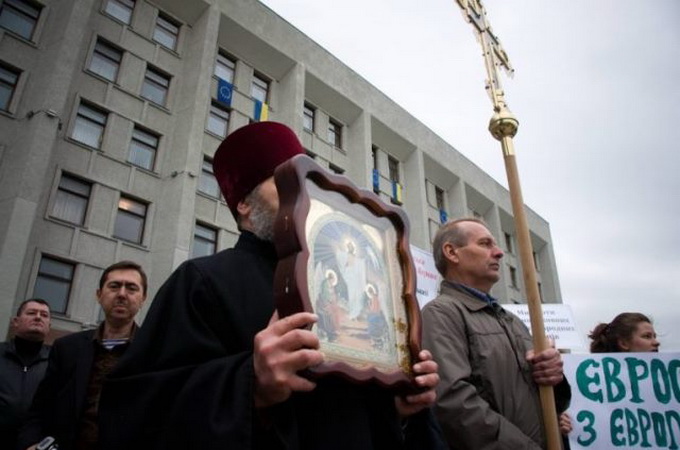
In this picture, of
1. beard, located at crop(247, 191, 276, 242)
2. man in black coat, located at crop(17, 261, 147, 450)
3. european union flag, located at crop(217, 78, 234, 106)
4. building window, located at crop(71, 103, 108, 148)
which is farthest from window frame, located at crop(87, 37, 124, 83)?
beard, located at crop(247, 191, 276, 242)

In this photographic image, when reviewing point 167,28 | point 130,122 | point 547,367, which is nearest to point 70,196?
point 130,122

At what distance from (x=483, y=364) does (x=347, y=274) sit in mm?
1251

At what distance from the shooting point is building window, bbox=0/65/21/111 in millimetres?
12430

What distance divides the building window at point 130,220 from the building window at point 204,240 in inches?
67.4

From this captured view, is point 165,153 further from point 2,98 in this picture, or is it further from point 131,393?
point 131,393

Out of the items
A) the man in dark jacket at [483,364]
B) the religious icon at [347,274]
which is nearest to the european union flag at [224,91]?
the man in dark jacket at [483,364]

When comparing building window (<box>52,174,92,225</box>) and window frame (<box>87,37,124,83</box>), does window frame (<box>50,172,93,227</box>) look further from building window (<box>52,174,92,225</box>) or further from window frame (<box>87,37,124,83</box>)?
window frame (<box>87,37,124,83</box>)

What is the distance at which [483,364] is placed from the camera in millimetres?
2109

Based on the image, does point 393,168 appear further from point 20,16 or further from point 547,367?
point 547,367

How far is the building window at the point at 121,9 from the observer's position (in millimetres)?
15625

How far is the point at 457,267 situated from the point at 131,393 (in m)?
1.93

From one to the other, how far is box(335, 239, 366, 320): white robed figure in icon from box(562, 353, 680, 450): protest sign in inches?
135

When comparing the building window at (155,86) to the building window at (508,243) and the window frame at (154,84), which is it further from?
the building window at (508,243)

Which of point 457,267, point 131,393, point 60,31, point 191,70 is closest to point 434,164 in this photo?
point 191,70
